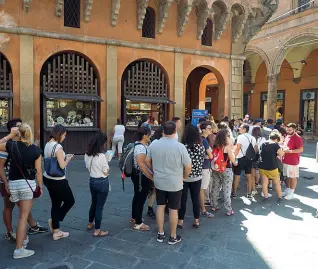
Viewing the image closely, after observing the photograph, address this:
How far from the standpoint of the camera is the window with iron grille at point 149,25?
12.4 meters

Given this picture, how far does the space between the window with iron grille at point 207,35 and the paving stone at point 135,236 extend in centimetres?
1093

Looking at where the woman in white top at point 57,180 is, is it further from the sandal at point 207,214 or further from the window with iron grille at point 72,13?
the window with iron grille at point 72,13

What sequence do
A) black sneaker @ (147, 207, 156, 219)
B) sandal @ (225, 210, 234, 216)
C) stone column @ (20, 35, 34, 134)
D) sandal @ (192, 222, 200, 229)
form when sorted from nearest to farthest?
sandal @ (192, 222, 200, 229) → black sneaker @ (147, 207, 156, 219) → sandal @ (225, 210, 234, 216) → stone column @ (20, 35, 34, 134)

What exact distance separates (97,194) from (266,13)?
505 inches

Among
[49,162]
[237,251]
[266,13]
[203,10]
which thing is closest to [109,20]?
[203,10]

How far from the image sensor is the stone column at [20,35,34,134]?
1014 centimetres

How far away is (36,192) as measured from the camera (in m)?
3.92

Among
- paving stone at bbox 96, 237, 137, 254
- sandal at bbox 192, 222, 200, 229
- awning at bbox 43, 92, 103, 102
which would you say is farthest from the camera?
awning at bbox 43, 92, 103, 102

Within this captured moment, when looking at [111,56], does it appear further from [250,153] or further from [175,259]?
[175,259]

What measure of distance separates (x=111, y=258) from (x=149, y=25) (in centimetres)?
1067

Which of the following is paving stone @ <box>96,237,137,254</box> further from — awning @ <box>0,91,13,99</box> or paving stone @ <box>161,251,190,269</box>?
awning @ <box>0,91,13,99</box>

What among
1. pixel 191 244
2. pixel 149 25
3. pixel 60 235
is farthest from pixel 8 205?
pixel 149 25

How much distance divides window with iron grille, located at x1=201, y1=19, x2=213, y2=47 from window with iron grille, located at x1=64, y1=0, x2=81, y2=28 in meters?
5.66

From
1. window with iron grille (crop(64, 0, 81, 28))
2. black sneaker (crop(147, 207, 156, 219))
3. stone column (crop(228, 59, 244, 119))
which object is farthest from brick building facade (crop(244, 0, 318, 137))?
black sneaker (crop(147, 207, 156, 219))
